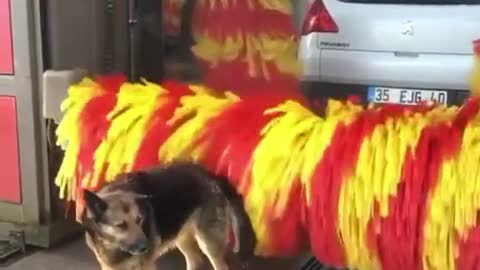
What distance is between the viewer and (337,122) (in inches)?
30.4

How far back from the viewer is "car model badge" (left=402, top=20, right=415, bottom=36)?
111 cm

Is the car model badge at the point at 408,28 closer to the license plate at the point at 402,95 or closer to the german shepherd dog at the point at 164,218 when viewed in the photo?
the license plate at the point at 402,95

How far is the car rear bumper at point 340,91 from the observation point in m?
0.92

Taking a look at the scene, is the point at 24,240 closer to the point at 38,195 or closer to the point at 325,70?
the point at 38,195

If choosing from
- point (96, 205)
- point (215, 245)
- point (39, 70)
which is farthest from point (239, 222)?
point (39, 70)

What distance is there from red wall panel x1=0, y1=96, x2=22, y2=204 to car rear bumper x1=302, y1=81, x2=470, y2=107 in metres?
0.44

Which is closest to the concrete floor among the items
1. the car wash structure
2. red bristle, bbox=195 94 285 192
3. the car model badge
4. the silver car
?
the car wash structure

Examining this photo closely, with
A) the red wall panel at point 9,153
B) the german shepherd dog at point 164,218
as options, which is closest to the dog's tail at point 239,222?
the german shepherd dog at point 164,218

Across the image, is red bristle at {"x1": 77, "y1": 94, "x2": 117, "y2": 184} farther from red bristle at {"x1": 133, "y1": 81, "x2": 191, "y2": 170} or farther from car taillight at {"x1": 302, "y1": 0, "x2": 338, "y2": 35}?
car taillight at {"x1": 302, "y1": 0, "x2": 338, "y2": 35}

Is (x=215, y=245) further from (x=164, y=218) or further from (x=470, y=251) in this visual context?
(x=470, y=251)

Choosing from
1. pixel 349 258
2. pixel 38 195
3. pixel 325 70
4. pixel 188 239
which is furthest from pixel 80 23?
pixel 349 258

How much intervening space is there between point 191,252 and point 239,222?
72 millimetres

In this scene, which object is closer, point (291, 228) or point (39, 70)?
point (291, 228)

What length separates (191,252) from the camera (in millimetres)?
821
